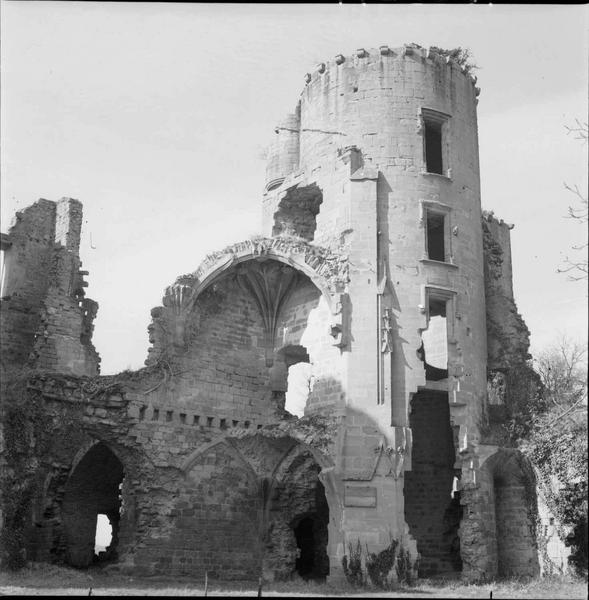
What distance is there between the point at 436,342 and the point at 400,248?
2991 mm

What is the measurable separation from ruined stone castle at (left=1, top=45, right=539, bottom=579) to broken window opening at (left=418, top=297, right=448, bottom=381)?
0.08 meters

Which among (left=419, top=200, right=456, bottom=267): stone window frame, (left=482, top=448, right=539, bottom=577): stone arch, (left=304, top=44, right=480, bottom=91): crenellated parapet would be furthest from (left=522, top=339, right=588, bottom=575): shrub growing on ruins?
(left=304, top=44, right=480, bottom=91): crenellated parapet

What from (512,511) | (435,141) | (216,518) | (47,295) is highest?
(435,141)

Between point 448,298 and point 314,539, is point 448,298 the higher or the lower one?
the higher one

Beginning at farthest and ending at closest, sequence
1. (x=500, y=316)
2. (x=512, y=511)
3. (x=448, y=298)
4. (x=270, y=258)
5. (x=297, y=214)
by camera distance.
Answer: (x=297, y=214) → (x=500, y=316) → (x=270, y=258) → (x=448, y=298) → (x=512, y=511)

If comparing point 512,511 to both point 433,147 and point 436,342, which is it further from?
point 433,147

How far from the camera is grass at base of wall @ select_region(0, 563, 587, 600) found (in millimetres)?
14796

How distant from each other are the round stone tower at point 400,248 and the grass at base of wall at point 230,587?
143 cm

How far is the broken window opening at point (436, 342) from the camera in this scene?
2047cm

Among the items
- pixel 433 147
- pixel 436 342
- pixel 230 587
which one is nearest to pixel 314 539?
pixel 230 587

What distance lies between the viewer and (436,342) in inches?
845

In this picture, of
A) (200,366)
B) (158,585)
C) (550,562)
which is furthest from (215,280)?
(550,562)

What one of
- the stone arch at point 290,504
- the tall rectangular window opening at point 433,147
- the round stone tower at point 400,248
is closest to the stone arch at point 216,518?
the stone arch at point 290,504

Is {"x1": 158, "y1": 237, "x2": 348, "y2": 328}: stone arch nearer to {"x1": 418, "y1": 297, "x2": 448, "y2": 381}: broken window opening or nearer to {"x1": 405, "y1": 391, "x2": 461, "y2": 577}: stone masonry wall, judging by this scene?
{"x1": 418, "y1": 297, "x2": 448, "y2": 381}: broken window opening
